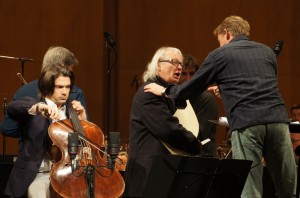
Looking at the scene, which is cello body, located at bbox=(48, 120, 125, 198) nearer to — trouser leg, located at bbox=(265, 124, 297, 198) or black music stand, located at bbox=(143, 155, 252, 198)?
black music stand, located at bbox=(143, 155, 252, 198)

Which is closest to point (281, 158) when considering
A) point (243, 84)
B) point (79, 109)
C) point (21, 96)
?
point (243, 84)

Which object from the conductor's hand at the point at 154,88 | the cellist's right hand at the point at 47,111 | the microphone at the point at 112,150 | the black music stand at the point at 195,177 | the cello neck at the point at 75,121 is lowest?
the black music stand at the point at 195,177

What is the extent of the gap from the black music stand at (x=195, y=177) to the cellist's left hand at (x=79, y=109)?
789mm

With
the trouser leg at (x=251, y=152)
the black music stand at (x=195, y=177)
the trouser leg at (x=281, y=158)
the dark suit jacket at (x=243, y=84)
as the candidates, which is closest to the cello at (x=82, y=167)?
the black music stand at (x=195, y=177)

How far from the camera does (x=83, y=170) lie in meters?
4.29

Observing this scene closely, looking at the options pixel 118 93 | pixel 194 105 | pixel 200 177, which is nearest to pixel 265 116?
pixel 200 177

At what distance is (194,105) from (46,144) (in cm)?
159

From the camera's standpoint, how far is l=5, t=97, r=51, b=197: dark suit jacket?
14.5 ft

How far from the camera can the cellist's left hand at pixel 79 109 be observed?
473 cm

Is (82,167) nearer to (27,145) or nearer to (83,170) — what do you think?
(83,170)

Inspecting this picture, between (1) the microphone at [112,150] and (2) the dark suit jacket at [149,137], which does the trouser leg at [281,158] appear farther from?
(1) the microphone at [112,150]

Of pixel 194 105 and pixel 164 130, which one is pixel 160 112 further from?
pixel 194 105

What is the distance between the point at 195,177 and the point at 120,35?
15.7 ft

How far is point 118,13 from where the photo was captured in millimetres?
8945
